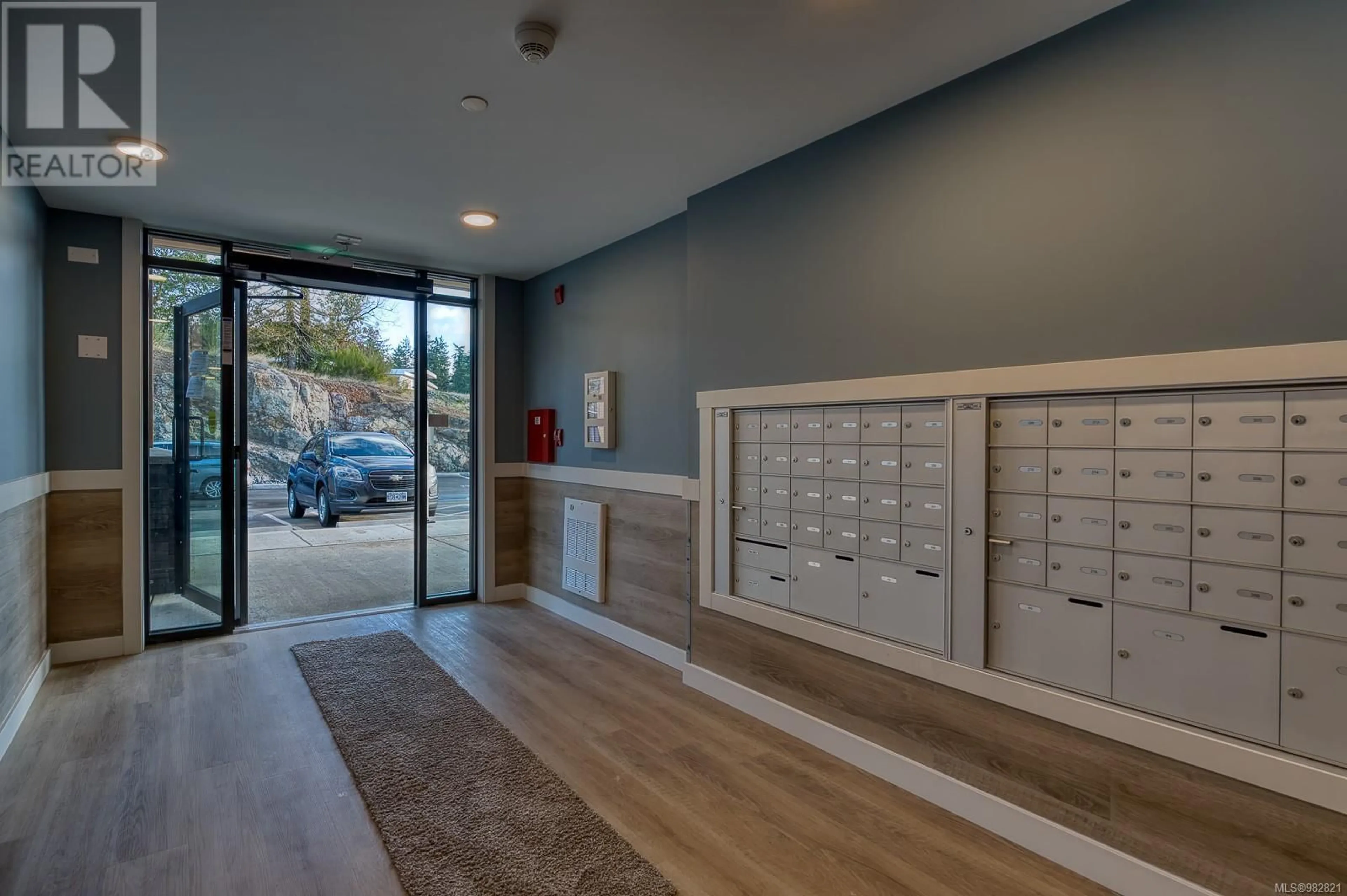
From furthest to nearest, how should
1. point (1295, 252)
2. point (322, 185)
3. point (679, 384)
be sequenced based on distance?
point (679, 384), point (322, 185), point (1295, 252)

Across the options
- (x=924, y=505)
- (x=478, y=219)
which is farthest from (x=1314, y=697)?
(x=478, y=219)

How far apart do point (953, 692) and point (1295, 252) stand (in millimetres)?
1459

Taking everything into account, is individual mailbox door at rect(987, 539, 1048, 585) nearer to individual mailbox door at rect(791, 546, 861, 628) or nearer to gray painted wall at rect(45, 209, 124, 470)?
individual mailbox door at rect(791, 546, 861, 628)

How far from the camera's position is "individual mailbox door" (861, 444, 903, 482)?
2252 mm

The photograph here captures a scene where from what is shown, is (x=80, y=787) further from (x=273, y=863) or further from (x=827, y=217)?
(x=827, y=217)

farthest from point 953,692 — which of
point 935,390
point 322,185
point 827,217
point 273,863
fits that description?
point 322,185

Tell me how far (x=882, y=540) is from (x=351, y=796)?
78.9 inches

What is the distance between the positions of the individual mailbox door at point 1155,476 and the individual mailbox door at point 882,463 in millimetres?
647

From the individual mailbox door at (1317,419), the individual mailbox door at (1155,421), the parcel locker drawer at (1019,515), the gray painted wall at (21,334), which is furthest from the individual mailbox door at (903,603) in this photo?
the gray painted wall at (21,334)

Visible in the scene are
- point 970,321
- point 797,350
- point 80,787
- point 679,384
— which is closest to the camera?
point 970,321

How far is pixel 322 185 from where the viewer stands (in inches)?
117

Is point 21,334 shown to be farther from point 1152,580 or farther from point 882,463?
point 1152,580

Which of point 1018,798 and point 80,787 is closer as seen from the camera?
point 1018,798

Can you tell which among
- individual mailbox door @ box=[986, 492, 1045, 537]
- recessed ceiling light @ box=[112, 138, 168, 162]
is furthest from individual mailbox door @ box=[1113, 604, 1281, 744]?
recessed ceiling light @ box=[112, 138, 168, 162]
